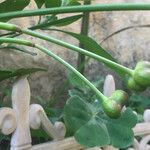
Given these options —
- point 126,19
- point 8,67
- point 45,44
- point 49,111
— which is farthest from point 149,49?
point 49,111

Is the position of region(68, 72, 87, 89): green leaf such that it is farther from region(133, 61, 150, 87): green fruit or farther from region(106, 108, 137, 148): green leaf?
region(133, 61, 150, 87): green fruit

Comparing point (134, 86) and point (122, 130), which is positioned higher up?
point (134, 86)

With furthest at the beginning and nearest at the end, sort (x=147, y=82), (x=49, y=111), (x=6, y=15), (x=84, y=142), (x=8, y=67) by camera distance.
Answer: (x=8, y=67), (x=49, y=111), (x=84, y=142), (x=6, y=15), (x=147, y=82)

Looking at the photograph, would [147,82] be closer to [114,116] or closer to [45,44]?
[114,116]

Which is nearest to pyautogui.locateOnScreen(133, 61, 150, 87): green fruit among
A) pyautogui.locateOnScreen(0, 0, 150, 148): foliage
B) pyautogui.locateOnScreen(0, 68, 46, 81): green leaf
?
pyautogui.locateOnScreen(0, 0, 150, 148): foliage

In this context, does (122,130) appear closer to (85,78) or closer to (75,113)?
(75,113)

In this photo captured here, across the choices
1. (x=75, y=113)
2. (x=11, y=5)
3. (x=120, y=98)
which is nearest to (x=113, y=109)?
(x=120, y=98)

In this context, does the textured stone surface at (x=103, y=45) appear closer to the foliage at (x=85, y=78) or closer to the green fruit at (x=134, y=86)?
the foliage at (x=85, y=78)
